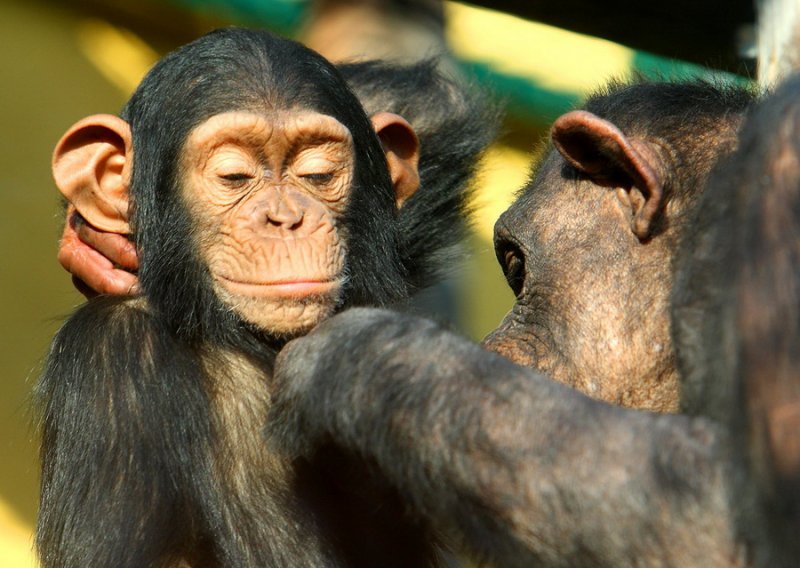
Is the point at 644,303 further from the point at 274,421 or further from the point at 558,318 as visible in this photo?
the point at 274,421

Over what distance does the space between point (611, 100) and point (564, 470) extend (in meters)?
2.08

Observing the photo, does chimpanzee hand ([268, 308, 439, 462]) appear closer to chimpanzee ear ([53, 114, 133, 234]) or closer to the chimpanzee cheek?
the chimpanzee cheek

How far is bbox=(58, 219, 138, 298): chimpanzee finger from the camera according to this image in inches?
207

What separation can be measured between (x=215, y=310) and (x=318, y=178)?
0.65 m

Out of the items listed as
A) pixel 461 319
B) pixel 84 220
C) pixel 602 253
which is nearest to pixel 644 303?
pixel 602 253

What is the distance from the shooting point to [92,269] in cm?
529

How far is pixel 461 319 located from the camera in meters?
8.74

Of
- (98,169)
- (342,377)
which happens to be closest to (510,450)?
(342,377)

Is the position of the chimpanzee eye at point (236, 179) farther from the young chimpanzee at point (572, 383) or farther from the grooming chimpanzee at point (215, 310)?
the young chimpanzee at point (572, 383)

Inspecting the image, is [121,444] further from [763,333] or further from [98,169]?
[763,333]

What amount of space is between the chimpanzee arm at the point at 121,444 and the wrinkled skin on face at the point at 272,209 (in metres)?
0.36

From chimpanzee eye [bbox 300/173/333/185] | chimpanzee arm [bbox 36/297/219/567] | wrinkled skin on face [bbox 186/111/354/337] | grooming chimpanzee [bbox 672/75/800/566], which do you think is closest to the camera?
grooming chimpanzee [bbox 672/75/800/566]

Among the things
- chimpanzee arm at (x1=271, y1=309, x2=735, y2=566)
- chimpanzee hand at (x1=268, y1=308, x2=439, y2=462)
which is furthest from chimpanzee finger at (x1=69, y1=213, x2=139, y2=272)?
chimpanzee arm at (x1=271, y1=309, x2=735, y2=566)

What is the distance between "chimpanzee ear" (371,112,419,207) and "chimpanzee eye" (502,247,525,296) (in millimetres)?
606
